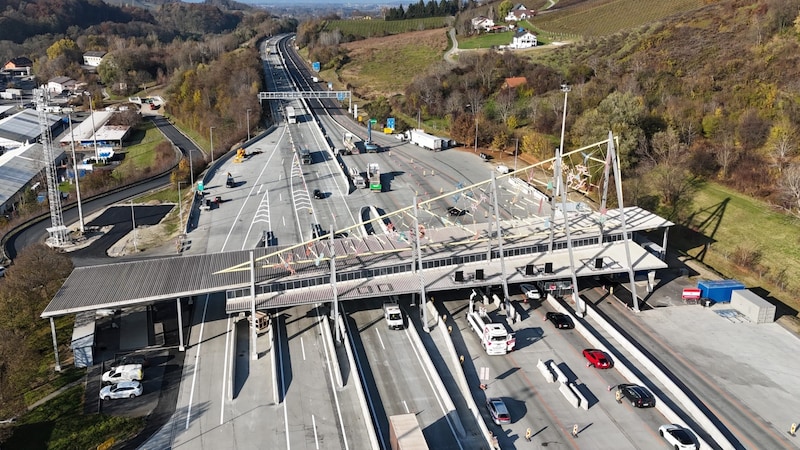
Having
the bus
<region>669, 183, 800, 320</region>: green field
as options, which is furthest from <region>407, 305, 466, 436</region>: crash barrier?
the bus

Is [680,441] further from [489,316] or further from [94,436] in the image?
[94,436]

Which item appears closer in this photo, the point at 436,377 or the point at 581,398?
the point at 581,398

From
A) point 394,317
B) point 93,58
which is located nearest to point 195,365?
point 394,317

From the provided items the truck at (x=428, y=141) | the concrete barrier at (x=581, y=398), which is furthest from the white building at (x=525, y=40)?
the concrete barrier at (x=581, y=398)

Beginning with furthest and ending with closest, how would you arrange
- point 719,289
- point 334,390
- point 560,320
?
point 719,289
point 560,320
point 334,390

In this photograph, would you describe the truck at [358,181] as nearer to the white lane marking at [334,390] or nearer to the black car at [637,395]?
the white lane marking at [334,390]

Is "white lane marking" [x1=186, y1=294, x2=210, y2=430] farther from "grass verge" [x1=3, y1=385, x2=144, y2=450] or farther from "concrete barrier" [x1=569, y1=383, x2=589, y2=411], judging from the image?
"concrete barrier" [x1=569, y1=383, x2=589, y2=411]

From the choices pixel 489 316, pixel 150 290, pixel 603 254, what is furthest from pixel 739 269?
pixel 150 290

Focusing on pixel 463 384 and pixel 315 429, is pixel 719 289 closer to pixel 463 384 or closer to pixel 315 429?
pixel 463 384
